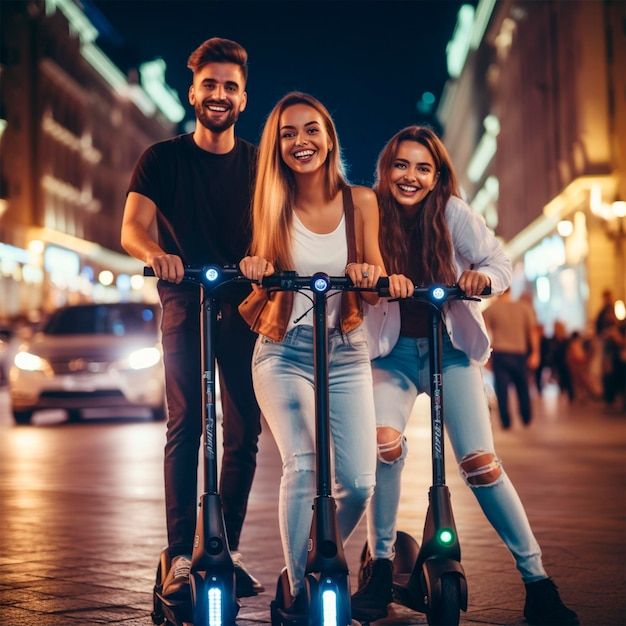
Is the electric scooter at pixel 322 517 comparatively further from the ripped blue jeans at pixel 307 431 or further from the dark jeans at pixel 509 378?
the dark jeans at pixel 509 378

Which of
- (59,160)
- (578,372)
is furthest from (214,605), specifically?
(59,160)

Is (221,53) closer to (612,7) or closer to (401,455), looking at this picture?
(401,455)

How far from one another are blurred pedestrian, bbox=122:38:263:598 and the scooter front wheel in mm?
825

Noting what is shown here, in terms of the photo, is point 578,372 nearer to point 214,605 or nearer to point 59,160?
point 214,605

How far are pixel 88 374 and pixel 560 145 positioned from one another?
3388cm

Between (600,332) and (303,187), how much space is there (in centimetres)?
1978

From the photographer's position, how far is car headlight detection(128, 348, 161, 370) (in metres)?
18.5

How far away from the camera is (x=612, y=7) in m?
42.1

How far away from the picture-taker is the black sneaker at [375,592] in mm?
Result: 5250

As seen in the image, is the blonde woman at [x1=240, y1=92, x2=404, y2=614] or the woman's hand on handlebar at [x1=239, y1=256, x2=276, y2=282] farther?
the blonde woman at [x1=240, y1=92, x2=404, y2=614]

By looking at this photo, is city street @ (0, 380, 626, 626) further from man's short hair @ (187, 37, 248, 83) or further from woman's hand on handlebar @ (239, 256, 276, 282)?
man's short hair @ (187, 37, 248, 83)

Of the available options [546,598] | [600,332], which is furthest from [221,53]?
[600,332]

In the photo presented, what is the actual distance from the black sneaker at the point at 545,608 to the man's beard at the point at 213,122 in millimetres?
2124

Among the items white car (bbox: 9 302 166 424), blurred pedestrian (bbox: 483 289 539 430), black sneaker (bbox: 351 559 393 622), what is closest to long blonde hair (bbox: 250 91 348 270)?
black sneaker (bbox: 351 559 393 622)
